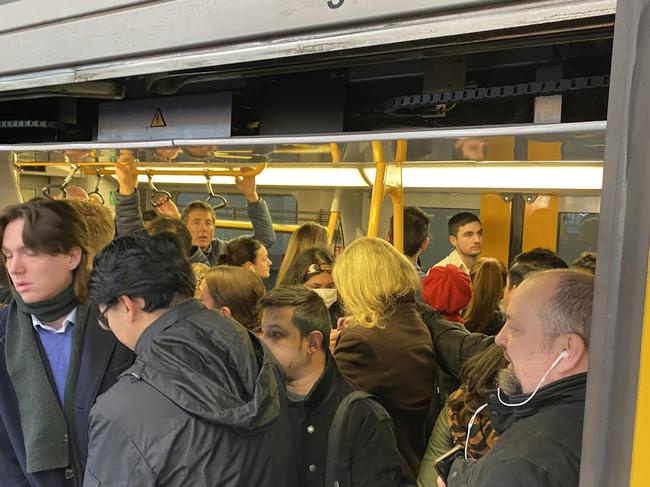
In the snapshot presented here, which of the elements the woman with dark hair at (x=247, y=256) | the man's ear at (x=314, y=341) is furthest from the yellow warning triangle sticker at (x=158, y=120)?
the woman with dark hair at (x=247, y=256)

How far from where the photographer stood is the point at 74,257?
2217mm

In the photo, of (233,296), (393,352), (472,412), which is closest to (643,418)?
(472,412)

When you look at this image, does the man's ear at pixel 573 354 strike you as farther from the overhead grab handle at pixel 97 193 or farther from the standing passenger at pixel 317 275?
the overhead grab handle at pixel 97 193

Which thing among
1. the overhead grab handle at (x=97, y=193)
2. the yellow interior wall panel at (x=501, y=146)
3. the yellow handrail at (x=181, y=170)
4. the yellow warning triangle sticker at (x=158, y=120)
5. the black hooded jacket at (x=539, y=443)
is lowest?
the black hooded jacket at (x=539, y=443)

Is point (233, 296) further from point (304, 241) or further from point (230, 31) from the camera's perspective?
point (230, 31)

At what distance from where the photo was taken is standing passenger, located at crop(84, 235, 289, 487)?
1.58m

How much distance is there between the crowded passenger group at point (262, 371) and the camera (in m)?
1.54

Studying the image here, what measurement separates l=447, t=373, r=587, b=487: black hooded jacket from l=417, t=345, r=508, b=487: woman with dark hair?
39cm

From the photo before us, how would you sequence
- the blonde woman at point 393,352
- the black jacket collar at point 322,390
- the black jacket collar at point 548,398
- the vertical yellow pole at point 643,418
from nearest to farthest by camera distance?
the vertical yellow pole at point 643,418, the black jacket collar at point 548,398, the black jacket collar at point 322,390, the blonde woman at point 393,352

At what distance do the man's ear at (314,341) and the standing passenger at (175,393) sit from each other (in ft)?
1.26

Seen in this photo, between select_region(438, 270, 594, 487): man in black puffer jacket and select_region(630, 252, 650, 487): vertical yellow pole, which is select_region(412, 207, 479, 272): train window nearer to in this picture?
select_region(438, 270, 594, 487): man in black puffer jacket

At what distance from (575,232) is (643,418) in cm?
430

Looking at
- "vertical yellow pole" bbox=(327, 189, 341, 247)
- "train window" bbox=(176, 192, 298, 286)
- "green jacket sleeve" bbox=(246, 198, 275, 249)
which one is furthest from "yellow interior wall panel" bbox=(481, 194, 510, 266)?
"train window" bbox=(176, 192, 298, 286)

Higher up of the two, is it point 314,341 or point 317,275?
point 317,275
